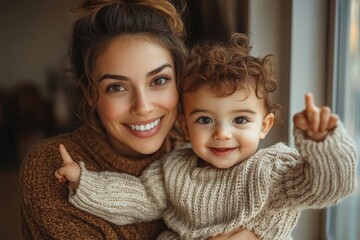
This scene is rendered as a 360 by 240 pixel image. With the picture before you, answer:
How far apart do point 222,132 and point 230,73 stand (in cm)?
13

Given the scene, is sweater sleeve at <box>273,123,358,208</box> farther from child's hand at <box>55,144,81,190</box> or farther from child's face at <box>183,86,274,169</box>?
child's hand at <box>55,144,81,190</box>

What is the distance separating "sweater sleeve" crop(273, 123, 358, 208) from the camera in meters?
0.83

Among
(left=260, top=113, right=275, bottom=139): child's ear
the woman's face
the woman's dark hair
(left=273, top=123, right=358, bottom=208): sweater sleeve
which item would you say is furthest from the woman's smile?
(left=273, top=123, right=358, bottom=208): sweater sleeve

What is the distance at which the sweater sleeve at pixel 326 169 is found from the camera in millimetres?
829

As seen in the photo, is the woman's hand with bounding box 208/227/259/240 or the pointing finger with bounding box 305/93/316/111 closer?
the pointing finger with bounding box 305/93/316/111

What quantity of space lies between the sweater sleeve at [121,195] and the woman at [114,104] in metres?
0.04

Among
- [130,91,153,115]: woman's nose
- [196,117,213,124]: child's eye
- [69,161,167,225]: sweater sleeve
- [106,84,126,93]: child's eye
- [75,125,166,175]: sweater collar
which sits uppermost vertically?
[106,84,126,93]: child's eye

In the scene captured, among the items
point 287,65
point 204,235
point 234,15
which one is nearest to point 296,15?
point 287,65

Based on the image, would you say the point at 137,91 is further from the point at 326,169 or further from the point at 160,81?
the point at 326,169

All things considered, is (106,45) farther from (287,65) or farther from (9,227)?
(9,227)

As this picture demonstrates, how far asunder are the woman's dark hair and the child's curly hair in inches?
4.0

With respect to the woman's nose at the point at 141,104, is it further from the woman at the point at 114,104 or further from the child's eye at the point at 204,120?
the child's eye at the point at 204,120

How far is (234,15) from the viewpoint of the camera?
4.88ft

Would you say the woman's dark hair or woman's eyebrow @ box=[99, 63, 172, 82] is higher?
the woman's dark hair
